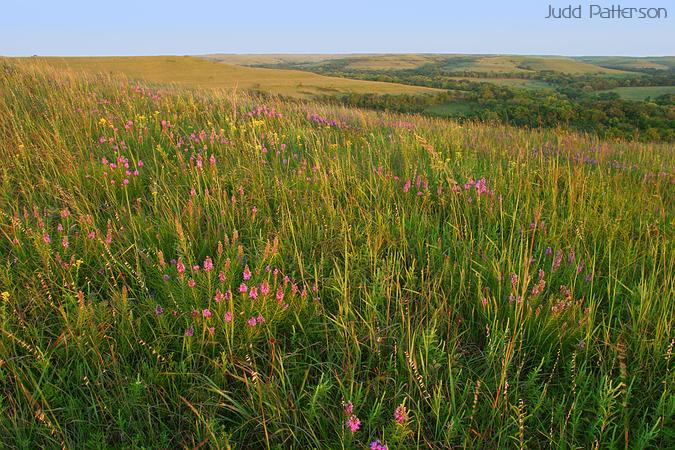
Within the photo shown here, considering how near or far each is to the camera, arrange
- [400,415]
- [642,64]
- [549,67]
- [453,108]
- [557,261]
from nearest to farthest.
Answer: [400,415], [557,261], [453,108], [549,67], [642,64]

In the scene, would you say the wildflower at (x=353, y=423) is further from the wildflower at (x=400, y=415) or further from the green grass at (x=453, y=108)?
the green grass at (x=453, y=108)

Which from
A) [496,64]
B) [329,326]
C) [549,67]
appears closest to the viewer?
[329,326]

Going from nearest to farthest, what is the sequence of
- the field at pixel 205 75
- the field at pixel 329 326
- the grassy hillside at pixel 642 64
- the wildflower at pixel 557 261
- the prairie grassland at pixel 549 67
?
1. the field at pixel 329 326
2. the wildflower at pixel 557 261
3. the field at pixel 205 75
4. the prairie grassland at pixel 549 67
5. the grassy hillside at pixel 642 64

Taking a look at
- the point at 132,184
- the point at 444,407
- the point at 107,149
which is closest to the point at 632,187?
the point at 444,407

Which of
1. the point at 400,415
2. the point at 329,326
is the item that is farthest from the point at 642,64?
the point at 400,415

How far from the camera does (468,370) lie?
1701 mm

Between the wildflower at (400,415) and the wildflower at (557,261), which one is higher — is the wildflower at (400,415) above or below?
below

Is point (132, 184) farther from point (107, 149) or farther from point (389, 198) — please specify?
point (389, 198)

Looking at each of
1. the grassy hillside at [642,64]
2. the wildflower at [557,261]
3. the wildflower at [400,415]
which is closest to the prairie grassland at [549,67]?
the grassy hillside at [642,64]

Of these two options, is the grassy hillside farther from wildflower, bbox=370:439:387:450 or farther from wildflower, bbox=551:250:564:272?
wildflower, bbox=370:439:387:450

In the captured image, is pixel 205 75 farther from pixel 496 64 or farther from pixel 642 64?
pixel 642 64

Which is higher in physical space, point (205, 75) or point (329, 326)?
point (205, 75)

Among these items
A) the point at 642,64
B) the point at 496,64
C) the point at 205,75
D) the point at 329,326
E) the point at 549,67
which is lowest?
the point at 329,326

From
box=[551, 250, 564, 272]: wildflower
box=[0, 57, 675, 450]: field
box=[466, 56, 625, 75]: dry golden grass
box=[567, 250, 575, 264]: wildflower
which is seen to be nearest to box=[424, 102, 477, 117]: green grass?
box=[0, 57, 675, 450]: field
